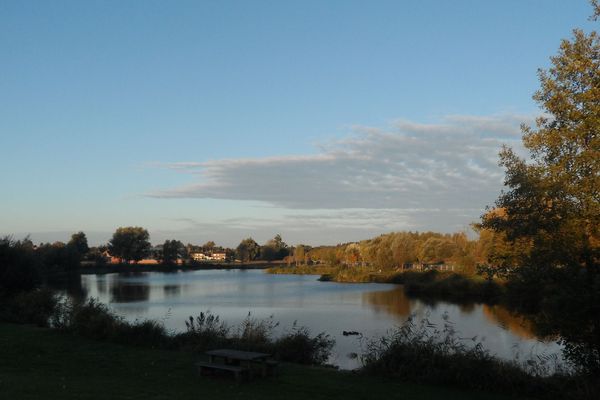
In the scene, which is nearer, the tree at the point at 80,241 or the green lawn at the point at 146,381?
the green lawn at the point at 146,381

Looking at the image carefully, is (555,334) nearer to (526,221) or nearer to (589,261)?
(589,261)

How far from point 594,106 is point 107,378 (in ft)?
34.0

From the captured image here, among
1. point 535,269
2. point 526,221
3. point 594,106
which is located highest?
point 594,106

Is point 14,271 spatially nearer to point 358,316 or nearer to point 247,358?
point 358,316

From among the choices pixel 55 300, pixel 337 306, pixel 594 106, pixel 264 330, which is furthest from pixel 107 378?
pixel 337 306

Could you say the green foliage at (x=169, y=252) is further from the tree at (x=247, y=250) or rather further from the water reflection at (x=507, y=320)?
the water reflection at (x=507, y=320)

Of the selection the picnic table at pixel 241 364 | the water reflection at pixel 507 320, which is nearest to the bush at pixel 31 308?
the picnic table at pixel 241 364

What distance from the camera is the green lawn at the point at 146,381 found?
28.7 feet

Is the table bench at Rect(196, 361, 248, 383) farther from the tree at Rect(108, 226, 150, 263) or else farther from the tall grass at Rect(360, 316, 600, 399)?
the tree at Rect(108, 226, 150, 263)

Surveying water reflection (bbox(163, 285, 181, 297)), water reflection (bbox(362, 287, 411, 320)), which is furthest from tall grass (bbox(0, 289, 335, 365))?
water reflection (bbox(163, 285, 181, 297))

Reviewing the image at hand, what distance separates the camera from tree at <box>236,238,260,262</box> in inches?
6565

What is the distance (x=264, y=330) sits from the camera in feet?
48.8

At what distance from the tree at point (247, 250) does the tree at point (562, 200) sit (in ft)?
514

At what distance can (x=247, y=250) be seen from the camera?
Answer: 548 ft
